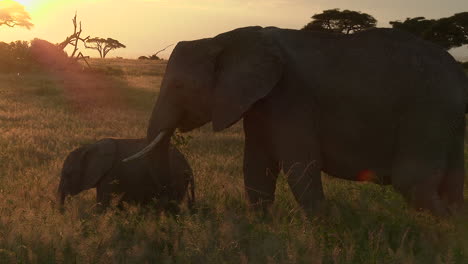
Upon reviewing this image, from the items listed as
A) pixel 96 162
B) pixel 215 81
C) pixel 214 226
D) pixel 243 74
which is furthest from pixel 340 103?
pixel 96 162

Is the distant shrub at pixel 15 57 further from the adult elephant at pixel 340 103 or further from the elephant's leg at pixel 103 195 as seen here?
the adult elephant at pixel 340 103

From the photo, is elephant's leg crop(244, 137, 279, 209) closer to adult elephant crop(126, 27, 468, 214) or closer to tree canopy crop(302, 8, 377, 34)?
adult elephant crop(126, 27, 468, 214)

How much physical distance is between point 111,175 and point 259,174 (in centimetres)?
169

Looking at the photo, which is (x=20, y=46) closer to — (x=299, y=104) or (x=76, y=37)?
(x=76, y=37)

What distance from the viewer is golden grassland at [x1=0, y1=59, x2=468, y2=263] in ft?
14.5

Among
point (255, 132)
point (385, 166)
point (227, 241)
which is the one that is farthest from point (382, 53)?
point (227, 241)

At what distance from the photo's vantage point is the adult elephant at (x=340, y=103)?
5375 mm

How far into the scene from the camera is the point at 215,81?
5.65 meters

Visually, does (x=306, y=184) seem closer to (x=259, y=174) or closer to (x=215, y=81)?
(x=259, y=174)

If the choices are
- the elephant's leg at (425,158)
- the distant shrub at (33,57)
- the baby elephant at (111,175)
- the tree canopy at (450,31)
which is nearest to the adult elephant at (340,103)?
the elephant's leg at (425,158)

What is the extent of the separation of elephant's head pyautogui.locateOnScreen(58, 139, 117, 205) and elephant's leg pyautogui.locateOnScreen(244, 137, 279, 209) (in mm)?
1571

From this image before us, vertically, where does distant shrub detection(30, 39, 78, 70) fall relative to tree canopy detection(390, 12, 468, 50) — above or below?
below

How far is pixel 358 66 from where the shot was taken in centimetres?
553

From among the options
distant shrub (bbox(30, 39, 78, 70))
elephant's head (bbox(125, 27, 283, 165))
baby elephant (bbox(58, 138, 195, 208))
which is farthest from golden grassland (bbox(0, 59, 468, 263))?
distant shrub (bbox(30, 39, 78, 70))
